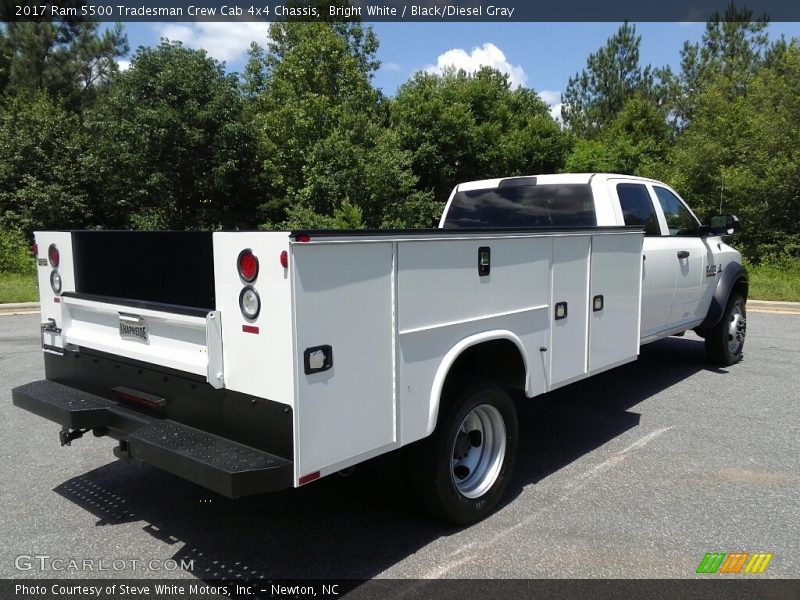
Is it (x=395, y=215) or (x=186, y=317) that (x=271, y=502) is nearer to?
(x=186, y=317)

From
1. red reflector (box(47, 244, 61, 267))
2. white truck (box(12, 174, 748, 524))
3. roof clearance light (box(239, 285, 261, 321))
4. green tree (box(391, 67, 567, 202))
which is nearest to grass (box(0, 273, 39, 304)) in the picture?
red reflector (box(47, 244, 61, 267))

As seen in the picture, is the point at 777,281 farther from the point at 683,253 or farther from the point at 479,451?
the point at 479,451

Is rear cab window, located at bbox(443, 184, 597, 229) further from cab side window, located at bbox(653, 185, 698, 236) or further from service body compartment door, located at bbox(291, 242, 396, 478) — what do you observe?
service body compartment door, located at bbox(291, 242, 396, 478)

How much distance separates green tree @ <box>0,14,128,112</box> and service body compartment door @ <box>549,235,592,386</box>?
3210 cm

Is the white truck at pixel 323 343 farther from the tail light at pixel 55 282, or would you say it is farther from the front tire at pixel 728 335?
the front tire at pixel 728 335

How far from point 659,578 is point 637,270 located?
262 cm

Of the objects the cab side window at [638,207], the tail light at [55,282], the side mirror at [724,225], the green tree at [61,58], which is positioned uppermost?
the green tree at [61,58]

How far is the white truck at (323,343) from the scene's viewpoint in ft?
9.02

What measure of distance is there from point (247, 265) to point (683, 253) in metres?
4.90

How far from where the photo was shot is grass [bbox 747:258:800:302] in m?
13.5

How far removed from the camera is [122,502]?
4078mm

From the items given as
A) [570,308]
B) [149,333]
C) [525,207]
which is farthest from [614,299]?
[149,333]

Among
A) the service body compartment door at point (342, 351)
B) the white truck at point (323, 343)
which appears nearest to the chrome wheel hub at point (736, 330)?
the white truck at point (323, 343)

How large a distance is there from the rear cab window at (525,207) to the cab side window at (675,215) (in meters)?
1.13
